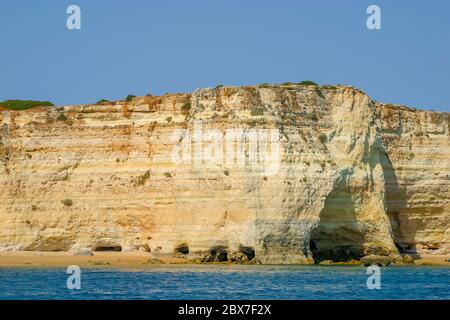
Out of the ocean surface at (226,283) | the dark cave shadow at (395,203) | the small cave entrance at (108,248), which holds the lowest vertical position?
the ocean surface at (226,283)

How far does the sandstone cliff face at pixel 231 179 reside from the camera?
4781 centimetres

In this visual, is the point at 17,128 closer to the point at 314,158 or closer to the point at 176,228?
the point at 176,228

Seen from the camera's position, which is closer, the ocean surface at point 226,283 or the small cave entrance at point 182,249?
the ocean surface at point 226,283

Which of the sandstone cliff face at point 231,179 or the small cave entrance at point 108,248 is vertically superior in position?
the sandstone cliff face at point 231,179

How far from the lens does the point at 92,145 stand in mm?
52812

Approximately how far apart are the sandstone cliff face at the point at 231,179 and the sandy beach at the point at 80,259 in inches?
39.8

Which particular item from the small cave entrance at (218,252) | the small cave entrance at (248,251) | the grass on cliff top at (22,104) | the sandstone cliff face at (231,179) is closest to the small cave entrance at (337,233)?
the sandstone cliff face at (231,179)

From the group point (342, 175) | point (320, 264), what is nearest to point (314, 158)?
point (342, 175)

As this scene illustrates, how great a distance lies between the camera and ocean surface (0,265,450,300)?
1251 inches

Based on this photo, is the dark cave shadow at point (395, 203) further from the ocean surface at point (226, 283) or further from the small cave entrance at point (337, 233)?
the ocean surface at point (226, 283)

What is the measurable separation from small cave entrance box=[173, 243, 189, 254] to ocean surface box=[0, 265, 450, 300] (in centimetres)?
395

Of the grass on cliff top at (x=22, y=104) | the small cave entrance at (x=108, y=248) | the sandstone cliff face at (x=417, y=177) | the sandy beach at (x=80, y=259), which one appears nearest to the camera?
the sandy beach at (x=80, y=259)
